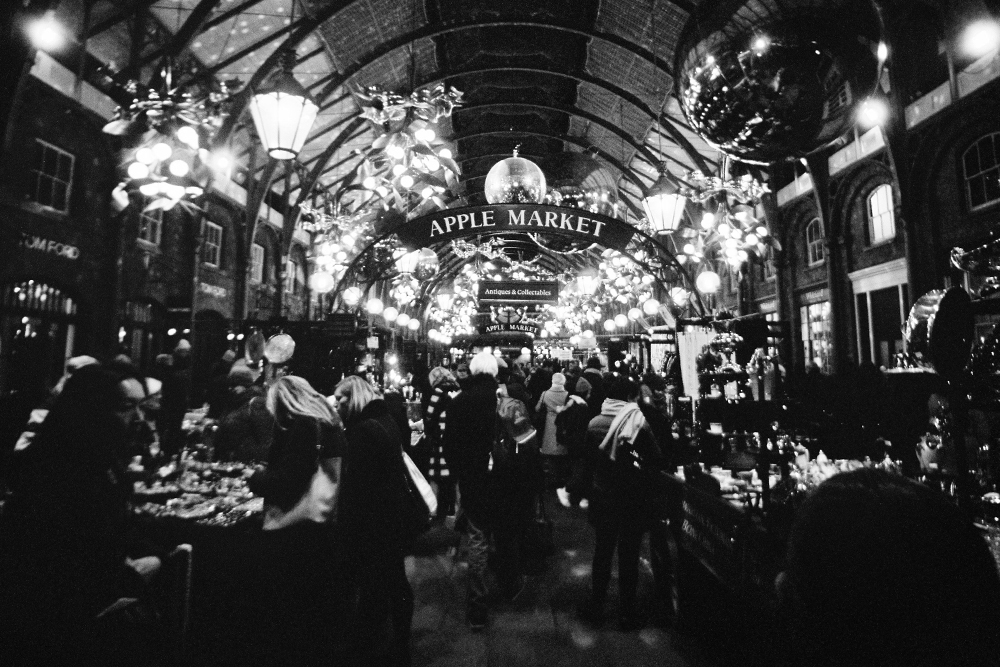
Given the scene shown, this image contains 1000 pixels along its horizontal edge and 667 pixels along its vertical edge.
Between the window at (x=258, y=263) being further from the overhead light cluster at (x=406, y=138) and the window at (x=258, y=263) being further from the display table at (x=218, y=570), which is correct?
the display table at (x=218, y=570)

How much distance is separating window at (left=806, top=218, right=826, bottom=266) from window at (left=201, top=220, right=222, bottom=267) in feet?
54.2

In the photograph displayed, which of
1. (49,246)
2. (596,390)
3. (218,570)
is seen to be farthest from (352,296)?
(218,570)

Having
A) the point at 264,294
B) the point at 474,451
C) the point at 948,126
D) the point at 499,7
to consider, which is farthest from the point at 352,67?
the point at 948,126

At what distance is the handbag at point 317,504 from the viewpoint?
122 inches

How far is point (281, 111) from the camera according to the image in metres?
4.84

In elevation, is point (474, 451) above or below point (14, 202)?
below

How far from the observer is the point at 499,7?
1124 cm

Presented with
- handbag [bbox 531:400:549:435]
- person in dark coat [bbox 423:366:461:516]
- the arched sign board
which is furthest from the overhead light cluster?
handbag [bbox 531:400:549:435]

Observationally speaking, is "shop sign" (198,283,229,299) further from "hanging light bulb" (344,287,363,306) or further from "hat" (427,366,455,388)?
"hat" (427,366,455,388)

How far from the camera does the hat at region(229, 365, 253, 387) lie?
18.5ft

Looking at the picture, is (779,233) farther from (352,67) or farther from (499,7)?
(352,67)

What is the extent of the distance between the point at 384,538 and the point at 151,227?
11.7 metres

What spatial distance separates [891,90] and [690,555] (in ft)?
32.2

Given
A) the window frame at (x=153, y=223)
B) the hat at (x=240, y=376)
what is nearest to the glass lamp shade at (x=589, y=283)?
the window frame at (x=153, y=223)
